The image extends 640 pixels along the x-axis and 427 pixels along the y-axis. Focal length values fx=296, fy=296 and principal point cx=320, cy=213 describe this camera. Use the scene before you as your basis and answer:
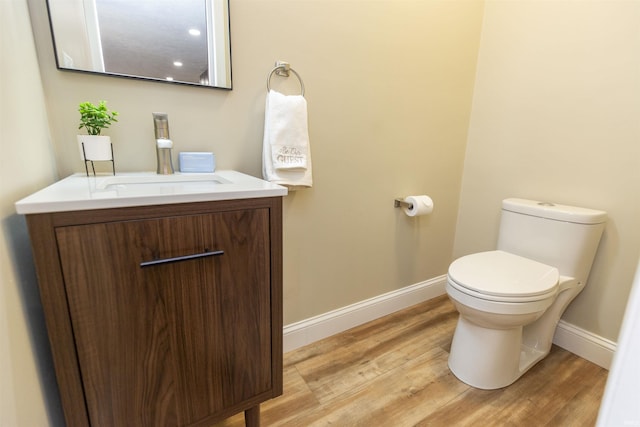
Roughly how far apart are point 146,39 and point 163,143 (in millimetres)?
343

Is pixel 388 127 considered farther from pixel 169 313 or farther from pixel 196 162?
pixel 169 313

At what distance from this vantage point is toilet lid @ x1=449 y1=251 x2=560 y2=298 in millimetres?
1143

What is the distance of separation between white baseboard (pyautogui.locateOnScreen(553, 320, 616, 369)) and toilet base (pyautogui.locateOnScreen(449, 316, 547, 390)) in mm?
401

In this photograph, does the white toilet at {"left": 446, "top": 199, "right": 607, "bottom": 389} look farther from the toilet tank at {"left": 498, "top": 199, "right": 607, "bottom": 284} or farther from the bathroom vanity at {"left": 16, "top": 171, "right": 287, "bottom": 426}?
the bathroom vanity at {"left": 16, "top": 171, "right": 287, "bottom": 426}

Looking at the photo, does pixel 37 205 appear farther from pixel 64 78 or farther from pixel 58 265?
pixel 64 78

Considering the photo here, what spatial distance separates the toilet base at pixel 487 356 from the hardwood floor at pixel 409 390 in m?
0.03

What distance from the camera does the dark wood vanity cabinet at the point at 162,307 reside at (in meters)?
0.63

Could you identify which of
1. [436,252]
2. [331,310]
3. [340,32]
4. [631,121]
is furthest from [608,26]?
[331,310]

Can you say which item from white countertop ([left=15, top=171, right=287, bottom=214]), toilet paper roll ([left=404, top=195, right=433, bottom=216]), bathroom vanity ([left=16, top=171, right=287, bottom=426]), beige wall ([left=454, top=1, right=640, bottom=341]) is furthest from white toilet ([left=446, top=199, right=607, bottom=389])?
white countertop ([left=15, top=171, right=287, bottom=214])

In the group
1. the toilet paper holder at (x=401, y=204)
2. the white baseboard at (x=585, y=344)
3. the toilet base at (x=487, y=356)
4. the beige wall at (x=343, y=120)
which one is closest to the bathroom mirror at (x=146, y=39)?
the beige wall at (x=343, y=120)

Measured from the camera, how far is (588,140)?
1.42m

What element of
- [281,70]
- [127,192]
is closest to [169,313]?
[127,192]

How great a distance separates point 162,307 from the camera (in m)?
0.73

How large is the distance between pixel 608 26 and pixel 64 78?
7.05 feet
